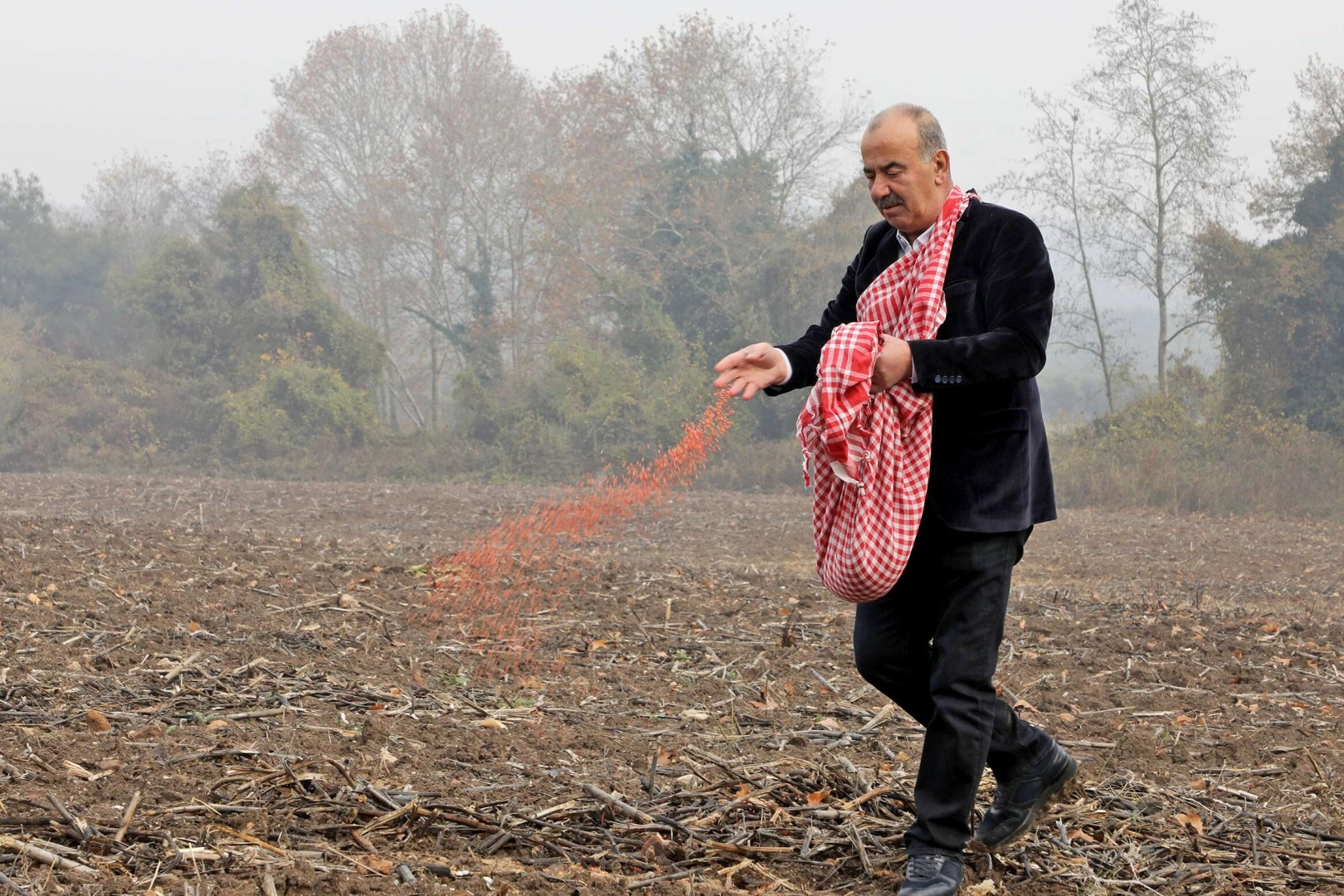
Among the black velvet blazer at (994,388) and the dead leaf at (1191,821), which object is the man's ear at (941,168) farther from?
the dead leaf at (1191,821)

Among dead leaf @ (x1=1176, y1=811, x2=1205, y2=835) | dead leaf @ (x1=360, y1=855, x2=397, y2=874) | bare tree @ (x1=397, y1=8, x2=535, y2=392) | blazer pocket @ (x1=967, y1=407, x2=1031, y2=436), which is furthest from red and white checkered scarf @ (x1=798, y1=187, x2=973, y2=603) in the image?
bare tree @ (x1=397, y1=8, x2=535, y2=392)

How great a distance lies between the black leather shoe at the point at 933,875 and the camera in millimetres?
2949

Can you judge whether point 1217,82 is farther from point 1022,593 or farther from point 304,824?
point 304,824

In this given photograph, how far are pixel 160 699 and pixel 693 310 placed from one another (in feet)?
83.0

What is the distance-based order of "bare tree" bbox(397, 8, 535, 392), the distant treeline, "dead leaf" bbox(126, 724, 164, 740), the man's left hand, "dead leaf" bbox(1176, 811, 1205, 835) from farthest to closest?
"bare tree" bbox(397, 8, 535, 392) → the distant treeline → "dead leaf" bbox(126, 724, 164, 740) → "dead leaf" bbox(1176, 811, 1205, 835) → the man's left hand

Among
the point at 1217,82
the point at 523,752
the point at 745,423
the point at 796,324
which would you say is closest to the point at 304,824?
the point at 523,752

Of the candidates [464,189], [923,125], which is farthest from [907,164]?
[464,189]

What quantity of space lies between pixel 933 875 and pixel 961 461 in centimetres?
105

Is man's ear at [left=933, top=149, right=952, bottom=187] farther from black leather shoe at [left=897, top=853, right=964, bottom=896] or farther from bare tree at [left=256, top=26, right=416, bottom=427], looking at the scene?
bare tree at [left=256, top=26, right=416, bottom=427]

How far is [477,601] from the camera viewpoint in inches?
304

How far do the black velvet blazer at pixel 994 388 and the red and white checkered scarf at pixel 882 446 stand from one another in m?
0.06

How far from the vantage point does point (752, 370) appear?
3084mm

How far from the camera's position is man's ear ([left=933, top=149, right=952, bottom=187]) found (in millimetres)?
3033

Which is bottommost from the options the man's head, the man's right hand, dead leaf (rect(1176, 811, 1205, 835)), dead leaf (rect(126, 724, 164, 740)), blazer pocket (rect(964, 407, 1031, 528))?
dead leaf (rect(1176, 811, 1205, 835))
